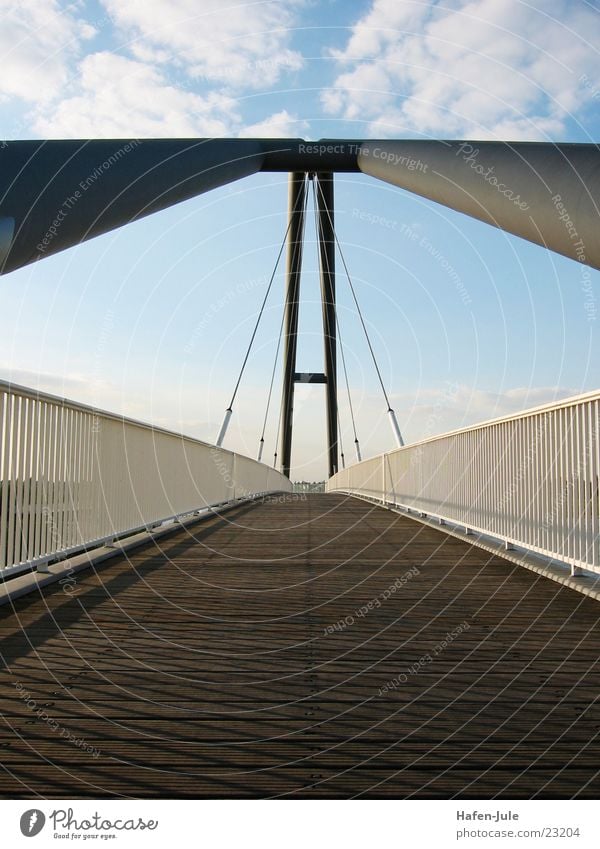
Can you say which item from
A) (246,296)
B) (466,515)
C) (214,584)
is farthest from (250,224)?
(214,584)

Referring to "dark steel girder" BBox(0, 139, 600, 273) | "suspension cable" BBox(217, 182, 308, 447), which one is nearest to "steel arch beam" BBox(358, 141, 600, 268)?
"dark steel girder" BBox(0, 139, 600, 273)

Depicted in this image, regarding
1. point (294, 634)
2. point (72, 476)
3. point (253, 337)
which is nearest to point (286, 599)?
point (294, 634)

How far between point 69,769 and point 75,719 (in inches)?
17.9

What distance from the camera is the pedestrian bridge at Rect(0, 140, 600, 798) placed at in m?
2.33

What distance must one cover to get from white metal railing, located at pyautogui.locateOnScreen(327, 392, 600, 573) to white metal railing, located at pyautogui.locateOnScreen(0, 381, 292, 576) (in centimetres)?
330

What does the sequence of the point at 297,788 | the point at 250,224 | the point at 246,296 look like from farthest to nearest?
the point at 246,296, the point at 250,224, the point at 297,788

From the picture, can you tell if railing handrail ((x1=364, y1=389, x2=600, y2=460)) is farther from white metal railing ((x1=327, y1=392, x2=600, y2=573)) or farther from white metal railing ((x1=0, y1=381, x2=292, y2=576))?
white metal railing ((x1=0, y1=381, x2=292, y2=576))

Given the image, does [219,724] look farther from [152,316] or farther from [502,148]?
[152,316]
